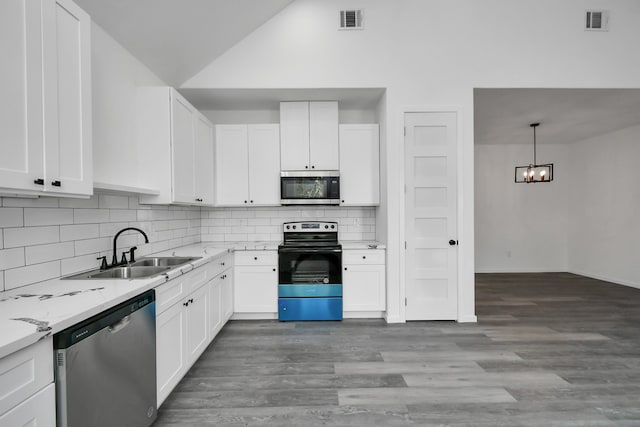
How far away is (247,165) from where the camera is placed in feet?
12.9

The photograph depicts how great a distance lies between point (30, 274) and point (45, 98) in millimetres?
991

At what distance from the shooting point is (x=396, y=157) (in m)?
3.53

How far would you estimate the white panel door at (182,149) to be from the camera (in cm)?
283

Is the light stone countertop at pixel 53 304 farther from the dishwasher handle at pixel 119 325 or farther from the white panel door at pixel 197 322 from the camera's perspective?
the white panel door at pixel 197 322

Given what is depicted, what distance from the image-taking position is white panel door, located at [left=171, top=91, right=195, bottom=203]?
2.83 meters

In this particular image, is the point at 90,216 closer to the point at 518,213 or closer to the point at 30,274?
the point at 30,274

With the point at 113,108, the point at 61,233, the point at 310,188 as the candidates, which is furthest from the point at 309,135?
the point at 61,233

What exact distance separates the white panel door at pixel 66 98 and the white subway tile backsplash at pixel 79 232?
0.50 m

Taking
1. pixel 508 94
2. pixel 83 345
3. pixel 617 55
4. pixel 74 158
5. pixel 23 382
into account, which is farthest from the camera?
pixel 508 94

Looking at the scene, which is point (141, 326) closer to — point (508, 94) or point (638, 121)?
point (508, 94)

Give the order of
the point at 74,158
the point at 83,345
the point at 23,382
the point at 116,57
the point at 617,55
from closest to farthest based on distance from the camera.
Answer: the point at 23,382 → the point at 83,345 → the point at 74,158 → the point at 116,57 → the point at 617,55

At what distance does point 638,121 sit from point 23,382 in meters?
7.58

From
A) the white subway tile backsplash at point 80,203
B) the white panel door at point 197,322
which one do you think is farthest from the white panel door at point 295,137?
the white subway tile backsplash at point 80,203

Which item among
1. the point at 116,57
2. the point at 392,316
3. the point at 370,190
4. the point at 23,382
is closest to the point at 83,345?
the point at 23,382
